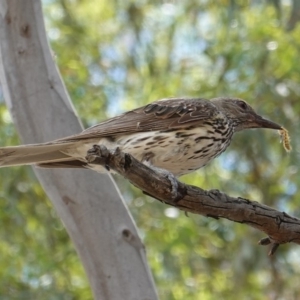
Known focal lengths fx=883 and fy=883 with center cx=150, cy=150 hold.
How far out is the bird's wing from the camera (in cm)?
460

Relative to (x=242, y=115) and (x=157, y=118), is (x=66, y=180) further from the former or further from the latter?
(x=242, y=115)

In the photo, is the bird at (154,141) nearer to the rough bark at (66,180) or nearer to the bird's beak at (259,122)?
the bird's beak at (259,122)

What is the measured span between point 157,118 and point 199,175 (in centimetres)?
384

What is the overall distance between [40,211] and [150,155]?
3748mm

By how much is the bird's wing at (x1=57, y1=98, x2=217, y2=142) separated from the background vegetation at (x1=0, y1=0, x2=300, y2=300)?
7.24 ft

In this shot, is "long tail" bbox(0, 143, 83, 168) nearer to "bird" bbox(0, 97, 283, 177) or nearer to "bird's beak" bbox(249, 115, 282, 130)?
"bird" bbox(0, 97, 283, 177)

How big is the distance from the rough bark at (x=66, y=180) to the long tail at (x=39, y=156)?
485 millimetres

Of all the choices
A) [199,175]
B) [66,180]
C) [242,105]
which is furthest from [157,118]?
[199,175]

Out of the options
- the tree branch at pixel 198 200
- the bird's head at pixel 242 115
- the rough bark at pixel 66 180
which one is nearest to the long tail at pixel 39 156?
the rough bark at pixel 66 180

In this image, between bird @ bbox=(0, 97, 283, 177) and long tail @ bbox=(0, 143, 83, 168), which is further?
bird @ bbox=(0, 97, 283, 177)

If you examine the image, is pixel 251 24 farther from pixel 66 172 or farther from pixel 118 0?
pixel 66 172

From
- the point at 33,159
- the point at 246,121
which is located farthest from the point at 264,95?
the point at 33,159

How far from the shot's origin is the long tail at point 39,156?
434 cm

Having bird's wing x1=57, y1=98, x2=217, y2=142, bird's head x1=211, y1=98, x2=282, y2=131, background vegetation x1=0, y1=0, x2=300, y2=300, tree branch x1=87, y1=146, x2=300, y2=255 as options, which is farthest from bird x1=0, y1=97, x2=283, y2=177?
background vegetation x1=0, y1=0, x2=300, y2=300
